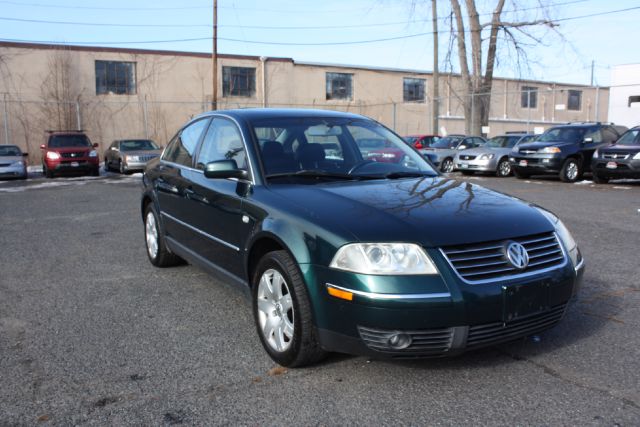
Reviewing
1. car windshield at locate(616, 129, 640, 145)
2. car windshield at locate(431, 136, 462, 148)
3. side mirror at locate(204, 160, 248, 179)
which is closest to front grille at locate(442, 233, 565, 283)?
side mirror at locate(204, 160, 248, 179)

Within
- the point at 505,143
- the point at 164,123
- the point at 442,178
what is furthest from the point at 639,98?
the point at 442,178

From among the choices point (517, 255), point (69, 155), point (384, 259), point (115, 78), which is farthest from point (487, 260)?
point (115, 78)

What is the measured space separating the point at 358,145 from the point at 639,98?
107 feet

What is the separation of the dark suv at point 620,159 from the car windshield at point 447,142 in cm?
746

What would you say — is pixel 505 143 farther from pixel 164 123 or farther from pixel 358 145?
pixel 164 123

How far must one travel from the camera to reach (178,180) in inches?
208

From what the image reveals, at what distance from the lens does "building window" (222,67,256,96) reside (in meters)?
34.4

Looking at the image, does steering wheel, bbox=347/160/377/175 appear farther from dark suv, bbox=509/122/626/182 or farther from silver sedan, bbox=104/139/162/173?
silver sedan, bbox=104/139/162/173

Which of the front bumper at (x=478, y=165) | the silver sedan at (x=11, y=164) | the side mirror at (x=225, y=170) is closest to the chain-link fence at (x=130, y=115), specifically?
the front bumper at (x=478, y=165)

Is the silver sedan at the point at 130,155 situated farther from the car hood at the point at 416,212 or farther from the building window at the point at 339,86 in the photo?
the car hood at the point at 416,212

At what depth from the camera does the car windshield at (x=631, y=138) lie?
589 inches

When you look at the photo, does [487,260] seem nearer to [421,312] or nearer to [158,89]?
[421,312]

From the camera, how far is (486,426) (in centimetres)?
283

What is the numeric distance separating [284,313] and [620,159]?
13.8m
